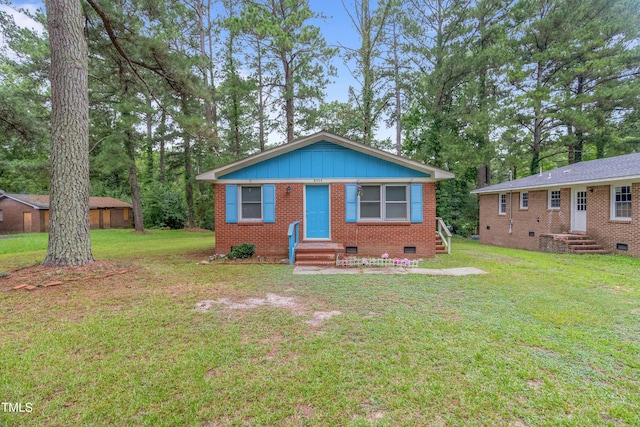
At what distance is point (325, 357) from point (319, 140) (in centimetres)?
734

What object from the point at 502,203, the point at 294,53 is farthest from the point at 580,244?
the point at 294,53

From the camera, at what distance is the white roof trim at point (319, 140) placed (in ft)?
29.6

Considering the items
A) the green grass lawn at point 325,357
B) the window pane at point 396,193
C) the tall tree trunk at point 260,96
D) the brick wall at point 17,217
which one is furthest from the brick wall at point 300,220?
the brick wall at point 17,217

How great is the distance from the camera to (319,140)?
925 cm

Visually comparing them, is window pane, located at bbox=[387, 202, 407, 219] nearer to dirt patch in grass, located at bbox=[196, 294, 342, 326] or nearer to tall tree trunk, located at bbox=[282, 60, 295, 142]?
dirt patch in grass, located at bbox=[196, 294, 342, 326]

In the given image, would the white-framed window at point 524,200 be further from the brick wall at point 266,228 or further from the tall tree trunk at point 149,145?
the tall tree trunk at point 149,145

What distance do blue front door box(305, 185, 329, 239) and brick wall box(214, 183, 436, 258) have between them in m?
0.22

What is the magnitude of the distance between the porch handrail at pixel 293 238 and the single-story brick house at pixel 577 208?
10.0 m

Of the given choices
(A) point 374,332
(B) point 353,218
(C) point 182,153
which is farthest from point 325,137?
(C) point 182,153

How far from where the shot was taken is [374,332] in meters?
3.57

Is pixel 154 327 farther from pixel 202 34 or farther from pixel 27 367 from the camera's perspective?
pixel 202 34

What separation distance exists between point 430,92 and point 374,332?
19.5 metres

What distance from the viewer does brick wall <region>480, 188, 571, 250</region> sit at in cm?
1209

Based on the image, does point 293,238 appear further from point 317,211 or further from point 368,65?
point 368,65
